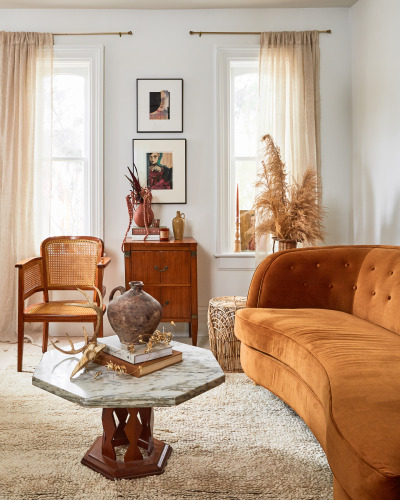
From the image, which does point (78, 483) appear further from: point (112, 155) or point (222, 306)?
point (112, 155)

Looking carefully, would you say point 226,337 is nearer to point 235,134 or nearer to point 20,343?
point 20,343

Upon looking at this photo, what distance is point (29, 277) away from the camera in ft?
11.3

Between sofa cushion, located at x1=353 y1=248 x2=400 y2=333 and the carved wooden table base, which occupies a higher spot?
sofa cushion, located at x1=353 y1=248 x2=400 y2=333

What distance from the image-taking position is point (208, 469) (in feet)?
6.33

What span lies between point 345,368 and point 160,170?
274cm

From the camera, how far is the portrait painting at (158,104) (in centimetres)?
409

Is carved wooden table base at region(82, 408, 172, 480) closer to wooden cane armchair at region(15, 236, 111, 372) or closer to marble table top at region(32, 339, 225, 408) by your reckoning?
marble table top at region(32, 339, 225, 408)

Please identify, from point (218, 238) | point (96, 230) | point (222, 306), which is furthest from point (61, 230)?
point (222, 306)

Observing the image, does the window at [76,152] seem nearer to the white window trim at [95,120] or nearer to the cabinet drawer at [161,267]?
the white window trim at [95,120]

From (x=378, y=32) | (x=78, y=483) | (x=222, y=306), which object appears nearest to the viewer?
(x=78, y=483)

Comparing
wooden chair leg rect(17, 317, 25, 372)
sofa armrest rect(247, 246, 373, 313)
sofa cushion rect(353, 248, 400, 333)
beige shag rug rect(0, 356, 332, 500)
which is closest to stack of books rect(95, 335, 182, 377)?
beige shag rug rect(0, 356, 332, 500)

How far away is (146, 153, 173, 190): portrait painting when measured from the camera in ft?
13.5

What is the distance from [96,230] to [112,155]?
25.7 inches

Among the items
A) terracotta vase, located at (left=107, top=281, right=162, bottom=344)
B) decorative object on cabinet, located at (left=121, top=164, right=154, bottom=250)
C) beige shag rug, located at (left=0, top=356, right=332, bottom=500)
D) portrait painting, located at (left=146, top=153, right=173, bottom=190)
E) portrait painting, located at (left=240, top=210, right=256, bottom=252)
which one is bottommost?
beige shag rug, located at (left=0, top=356, right=332, bottom=500)
